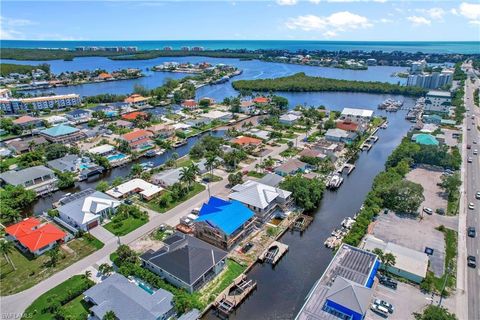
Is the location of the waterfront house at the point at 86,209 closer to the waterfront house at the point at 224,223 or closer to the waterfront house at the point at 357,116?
the waterfront house at the point at 224,223

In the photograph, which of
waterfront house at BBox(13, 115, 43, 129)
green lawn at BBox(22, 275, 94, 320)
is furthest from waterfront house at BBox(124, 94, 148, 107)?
green lawn at BBox(22, 275, 94, 320)

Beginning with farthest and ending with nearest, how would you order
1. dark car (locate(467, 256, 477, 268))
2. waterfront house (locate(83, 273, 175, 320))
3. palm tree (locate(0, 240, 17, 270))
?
→ dark car (locate(467, 256, 477, 268)), palm tree (locate(0, 240, 17, 270)), waterfront house (locate(83, 273, 175, 320))

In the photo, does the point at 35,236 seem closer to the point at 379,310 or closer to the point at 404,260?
the point at 379,310

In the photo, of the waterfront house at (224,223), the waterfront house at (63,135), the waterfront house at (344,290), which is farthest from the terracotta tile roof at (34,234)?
the waterfront house at (63,135)

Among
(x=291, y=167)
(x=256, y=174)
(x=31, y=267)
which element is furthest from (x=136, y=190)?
(x=291, y=167)

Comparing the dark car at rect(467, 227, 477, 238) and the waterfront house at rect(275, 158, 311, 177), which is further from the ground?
the waterfront house at rect(275, 158, 311, 177)

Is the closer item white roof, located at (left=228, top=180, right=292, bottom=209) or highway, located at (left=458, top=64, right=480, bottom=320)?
highway, located at (left=458, top=64, right=480, bottom=320)

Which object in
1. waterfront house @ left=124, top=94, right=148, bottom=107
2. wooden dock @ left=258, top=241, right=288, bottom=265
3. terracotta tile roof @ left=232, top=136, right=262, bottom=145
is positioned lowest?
wooden dock @ left=258, top=241, right=288, bottom=265

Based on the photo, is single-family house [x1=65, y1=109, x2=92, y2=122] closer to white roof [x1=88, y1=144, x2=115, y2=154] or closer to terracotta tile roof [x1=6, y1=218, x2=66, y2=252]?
white roof [x1=88, y1=144, x2=115, y2=154]

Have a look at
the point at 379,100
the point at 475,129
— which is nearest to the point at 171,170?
the point at 475,129
